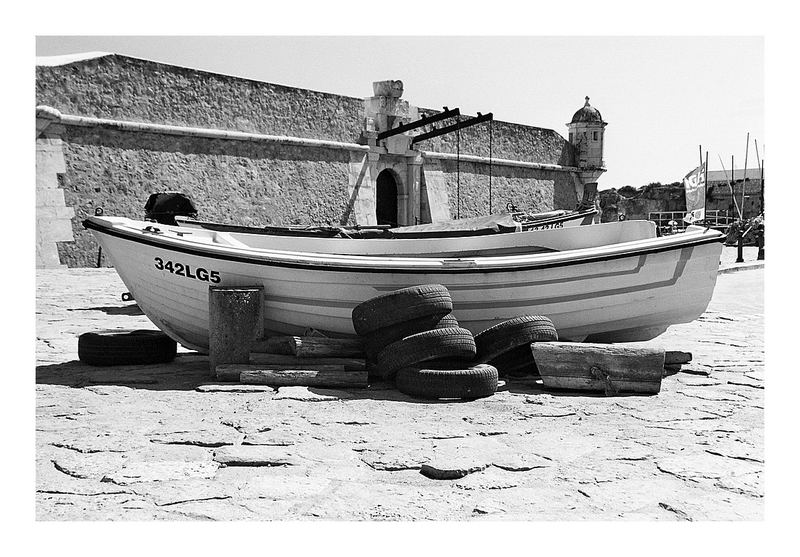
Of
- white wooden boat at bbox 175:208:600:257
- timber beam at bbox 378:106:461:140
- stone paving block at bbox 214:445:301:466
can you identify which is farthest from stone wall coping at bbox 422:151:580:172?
stone paving block at bbox 214:445:301:466

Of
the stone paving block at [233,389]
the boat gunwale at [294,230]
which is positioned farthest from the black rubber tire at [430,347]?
the boat gunwale at [294,230]

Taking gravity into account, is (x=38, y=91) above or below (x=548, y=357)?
above

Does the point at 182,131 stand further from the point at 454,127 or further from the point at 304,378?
the point at 304,378

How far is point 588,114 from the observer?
2825 centimetres

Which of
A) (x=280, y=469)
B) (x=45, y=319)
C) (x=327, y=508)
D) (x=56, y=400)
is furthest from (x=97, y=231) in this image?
(x=327, y=508)

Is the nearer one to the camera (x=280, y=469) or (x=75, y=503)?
(x=75, y=503)

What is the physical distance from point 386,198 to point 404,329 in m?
17.7

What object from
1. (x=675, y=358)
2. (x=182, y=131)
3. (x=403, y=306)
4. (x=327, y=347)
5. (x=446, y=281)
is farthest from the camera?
(x=182, y=131)

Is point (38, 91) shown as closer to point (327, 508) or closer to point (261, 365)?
point (261, 365)

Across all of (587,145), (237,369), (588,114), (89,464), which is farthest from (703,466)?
(587,145)

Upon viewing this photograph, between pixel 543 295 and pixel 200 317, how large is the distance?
264 centimetres

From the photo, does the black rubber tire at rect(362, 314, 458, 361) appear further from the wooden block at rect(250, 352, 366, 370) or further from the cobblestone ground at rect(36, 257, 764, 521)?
the cobblestone ground at rect(36, 257, 764, 521)

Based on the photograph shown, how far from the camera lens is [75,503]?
3.05 m

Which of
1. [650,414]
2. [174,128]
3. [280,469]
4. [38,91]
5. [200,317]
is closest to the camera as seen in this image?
[280,469]
